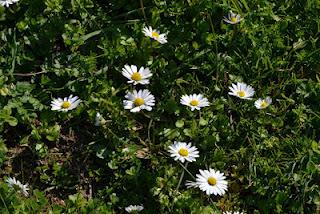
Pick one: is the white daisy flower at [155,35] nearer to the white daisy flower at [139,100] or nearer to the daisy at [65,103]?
the white daisy flower at [139,100]

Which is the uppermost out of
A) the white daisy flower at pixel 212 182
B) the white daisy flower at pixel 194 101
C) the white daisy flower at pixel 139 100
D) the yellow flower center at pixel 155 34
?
the yellow flower center at pixel 155 34

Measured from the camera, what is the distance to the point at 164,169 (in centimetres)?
288

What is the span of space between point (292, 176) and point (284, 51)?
0.71 m

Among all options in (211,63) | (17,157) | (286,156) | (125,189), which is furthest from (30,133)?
(286,156)

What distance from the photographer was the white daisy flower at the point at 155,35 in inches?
127

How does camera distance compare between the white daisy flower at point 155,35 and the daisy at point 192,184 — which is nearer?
the daisy at point 192,184

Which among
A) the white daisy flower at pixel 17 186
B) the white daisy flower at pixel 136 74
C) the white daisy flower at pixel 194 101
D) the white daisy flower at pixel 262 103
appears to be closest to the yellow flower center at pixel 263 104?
the white daisy flower at pixel 262 103

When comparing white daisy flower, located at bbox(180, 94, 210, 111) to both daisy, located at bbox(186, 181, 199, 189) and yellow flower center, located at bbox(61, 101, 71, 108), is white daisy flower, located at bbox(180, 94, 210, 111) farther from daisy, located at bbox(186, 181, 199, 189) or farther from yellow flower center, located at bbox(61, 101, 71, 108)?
yellow flower center, located at bbox(61, 101, 71, 108)

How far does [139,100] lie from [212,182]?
49 cm

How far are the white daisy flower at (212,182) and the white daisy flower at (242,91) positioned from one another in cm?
43

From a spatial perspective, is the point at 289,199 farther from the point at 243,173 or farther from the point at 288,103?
the point at 288,103

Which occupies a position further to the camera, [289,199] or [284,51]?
[284,51]

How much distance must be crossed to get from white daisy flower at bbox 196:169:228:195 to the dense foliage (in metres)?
0.06

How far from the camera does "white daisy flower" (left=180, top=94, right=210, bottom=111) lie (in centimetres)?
307
